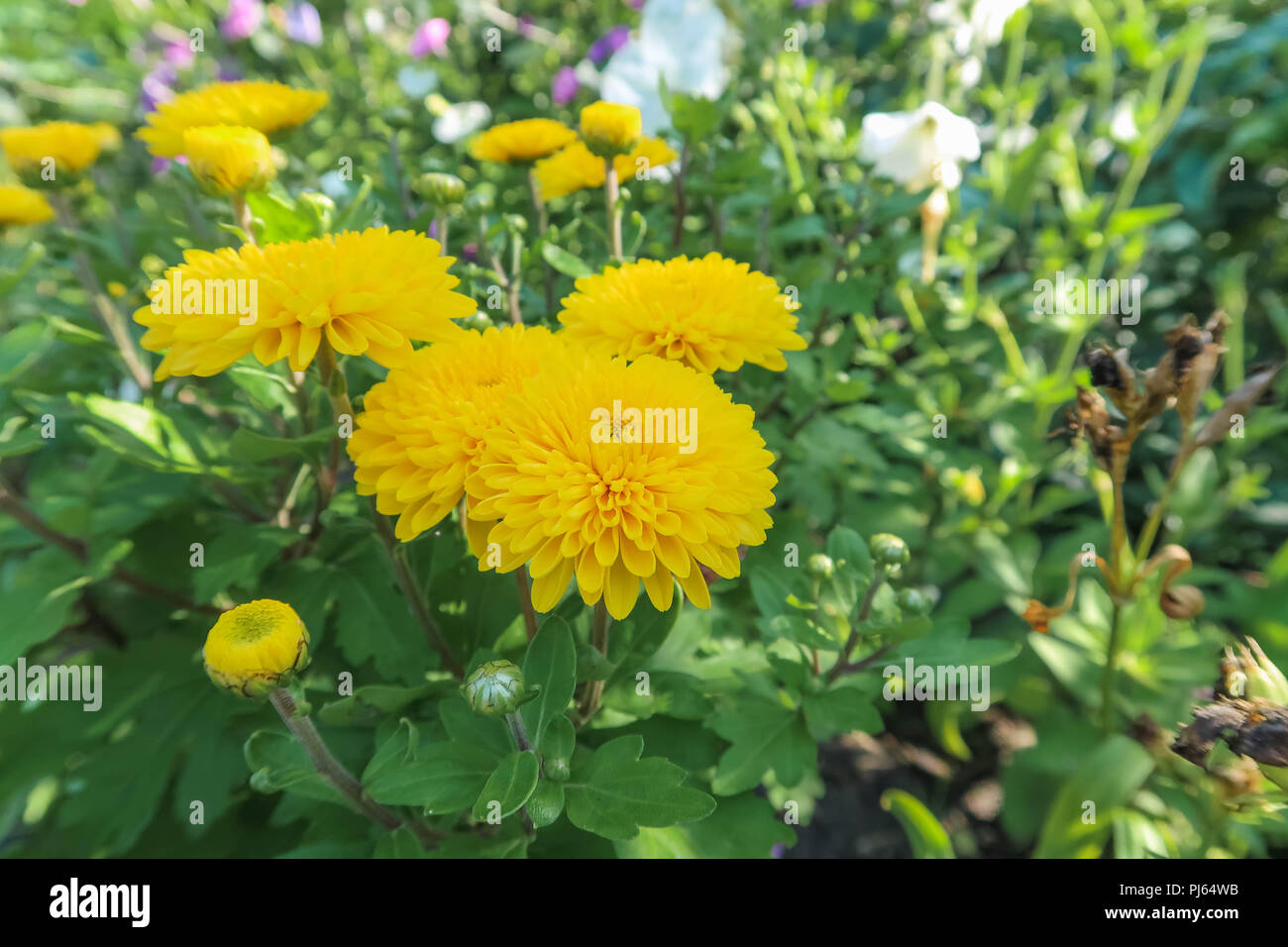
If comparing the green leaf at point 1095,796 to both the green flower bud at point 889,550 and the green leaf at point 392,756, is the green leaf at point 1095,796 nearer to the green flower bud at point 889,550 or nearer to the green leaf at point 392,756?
the green flower bud at point 889,550

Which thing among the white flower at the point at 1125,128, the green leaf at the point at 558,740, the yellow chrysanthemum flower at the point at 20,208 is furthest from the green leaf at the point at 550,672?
the white flower at the point at 1125,128

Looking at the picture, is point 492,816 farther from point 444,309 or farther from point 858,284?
point 858,284

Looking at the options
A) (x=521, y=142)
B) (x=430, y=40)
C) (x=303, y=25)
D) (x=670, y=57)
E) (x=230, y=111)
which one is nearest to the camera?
(x=230, y=111)

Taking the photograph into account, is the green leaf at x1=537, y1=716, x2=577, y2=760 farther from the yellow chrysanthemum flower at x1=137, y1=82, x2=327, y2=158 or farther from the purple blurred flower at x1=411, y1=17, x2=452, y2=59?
the purple blurred flower at x1=411, y1=17, x2=452, y2=59

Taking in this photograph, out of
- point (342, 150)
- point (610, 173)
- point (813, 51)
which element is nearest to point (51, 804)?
point (610, 173)

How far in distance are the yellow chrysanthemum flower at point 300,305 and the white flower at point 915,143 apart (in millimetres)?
891

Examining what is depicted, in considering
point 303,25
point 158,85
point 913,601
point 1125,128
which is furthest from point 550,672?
point 303,25

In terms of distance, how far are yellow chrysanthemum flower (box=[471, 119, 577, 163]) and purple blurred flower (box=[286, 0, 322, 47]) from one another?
2140 mm

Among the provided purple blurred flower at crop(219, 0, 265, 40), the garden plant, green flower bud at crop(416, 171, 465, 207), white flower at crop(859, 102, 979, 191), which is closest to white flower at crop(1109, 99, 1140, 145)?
the garden plant

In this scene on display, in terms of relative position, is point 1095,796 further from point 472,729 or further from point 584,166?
point 584,166

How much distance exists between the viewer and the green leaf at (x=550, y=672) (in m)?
0.67

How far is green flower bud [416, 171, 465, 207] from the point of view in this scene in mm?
926

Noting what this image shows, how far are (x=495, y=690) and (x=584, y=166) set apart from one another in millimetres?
758

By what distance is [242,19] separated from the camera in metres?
2.68
